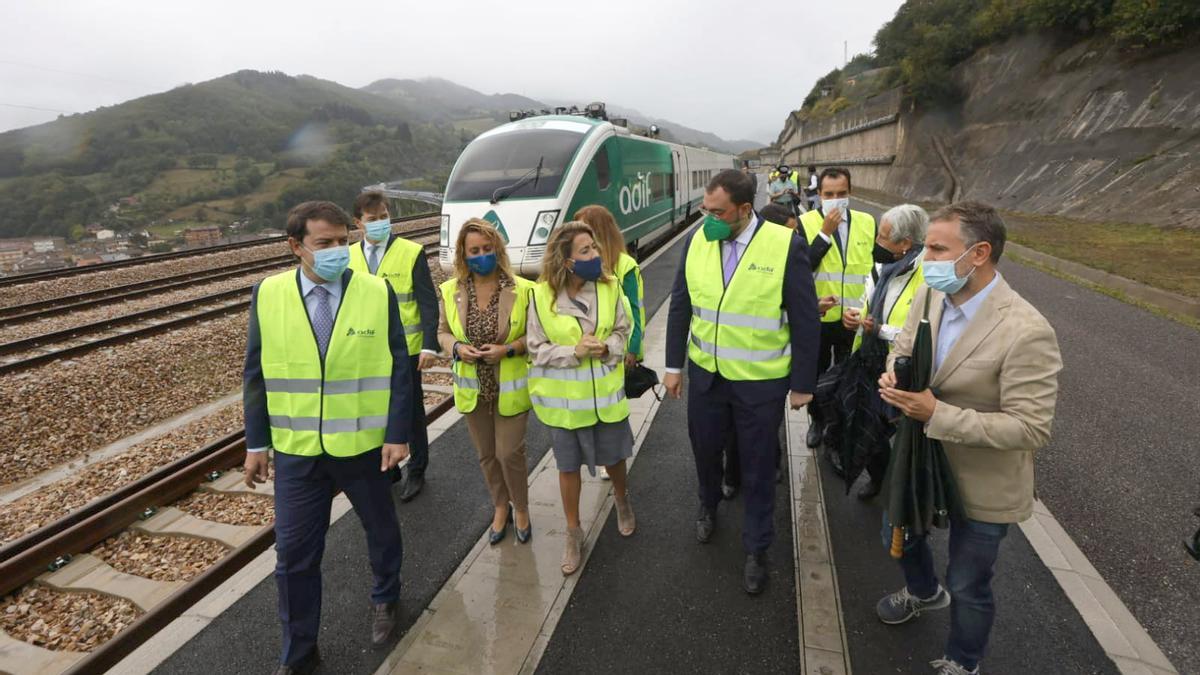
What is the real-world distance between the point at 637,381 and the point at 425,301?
154 centimetres

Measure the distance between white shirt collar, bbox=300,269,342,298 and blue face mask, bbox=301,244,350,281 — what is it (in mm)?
47

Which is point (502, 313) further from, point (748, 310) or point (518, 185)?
point (518, 185)

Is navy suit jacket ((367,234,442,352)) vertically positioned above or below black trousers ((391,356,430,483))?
above

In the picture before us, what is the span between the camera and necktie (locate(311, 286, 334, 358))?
8.24 ft

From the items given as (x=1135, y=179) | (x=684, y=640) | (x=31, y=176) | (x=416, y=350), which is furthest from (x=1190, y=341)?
(x=31, y=176)

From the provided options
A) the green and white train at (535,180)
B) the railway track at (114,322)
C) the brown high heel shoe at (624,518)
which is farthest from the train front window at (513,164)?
the brown high heel shoe at (624,518)

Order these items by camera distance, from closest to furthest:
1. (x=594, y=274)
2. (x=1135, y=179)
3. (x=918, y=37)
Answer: (x=594, y=274), (x=1135, y=179), (x=918, y=37)

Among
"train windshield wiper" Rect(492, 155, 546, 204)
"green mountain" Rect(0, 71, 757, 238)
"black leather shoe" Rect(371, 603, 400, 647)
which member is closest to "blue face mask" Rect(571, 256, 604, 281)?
"black leather shoe" Rect(371, 603, 400, 647)

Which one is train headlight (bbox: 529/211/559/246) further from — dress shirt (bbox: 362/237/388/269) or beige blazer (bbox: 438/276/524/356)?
beige blazer (bbox: 438/276/524/356)

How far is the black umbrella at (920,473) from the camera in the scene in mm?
2195

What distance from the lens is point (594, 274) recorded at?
3.08 m

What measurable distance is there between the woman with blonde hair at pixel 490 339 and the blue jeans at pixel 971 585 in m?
2.16

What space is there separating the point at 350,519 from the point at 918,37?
3661 centimetres

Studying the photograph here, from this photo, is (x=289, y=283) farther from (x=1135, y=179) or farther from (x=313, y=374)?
(x=1135, y=179)
